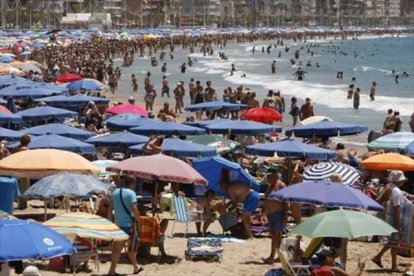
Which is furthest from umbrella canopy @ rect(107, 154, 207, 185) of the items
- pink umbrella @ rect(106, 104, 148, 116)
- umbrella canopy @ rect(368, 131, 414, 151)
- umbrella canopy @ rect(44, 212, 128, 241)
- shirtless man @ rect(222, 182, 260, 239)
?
pink umbrella @ rect(106, 104, 148, 116)

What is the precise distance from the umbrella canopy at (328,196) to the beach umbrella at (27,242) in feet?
10.3

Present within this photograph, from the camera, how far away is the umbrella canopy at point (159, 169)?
1086cm

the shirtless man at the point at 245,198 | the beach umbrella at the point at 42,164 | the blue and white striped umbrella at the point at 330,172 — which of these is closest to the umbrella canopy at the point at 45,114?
the beach umbrella at the point at 42,164

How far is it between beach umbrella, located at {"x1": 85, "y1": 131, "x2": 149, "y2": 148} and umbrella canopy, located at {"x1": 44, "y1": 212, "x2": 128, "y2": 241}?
20.7 ft

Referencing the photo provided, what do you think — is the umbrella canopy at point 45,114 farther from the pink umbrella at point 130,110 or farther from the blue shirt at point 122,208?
the blue shirt at point 122,208

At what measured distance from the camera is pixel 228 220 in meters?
12.1

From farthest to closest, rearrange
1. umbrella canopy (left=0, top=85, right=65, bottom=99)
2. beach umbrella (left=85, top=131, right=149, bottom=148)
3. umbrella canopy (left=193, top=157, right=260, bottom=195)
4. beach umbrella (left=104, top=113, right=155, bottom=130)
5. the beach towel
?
umbrella canopy (left=0, top=85, right=65, bottom=99)
beach umbrella (left=104, top=113, right=155, bottom=130)
beach umbrella (left=85, top=131, right=149, bottom=148)
umbrella canopy (left=193, top=157, right=260, bottom=195)
the beach towel

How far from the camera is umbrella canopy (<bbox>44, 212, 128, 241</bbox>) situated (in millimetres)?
8430

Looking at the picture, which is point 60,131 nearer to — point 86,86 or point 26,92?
point 26,92

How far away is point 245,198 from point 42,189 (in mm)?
2816

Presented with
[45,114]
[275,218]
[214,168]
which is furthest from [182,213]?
[45,114]

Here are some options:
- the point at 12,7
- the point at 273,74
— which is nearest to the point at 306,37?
the point at 12,7

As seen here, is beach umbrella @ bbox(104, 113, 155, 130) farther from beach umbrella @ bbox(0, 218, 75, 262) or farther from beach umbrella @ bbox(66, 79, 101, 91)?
beach umbrella @ bbox(0, 218, 75, 262)

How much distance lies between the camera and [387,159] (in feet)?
43.6
